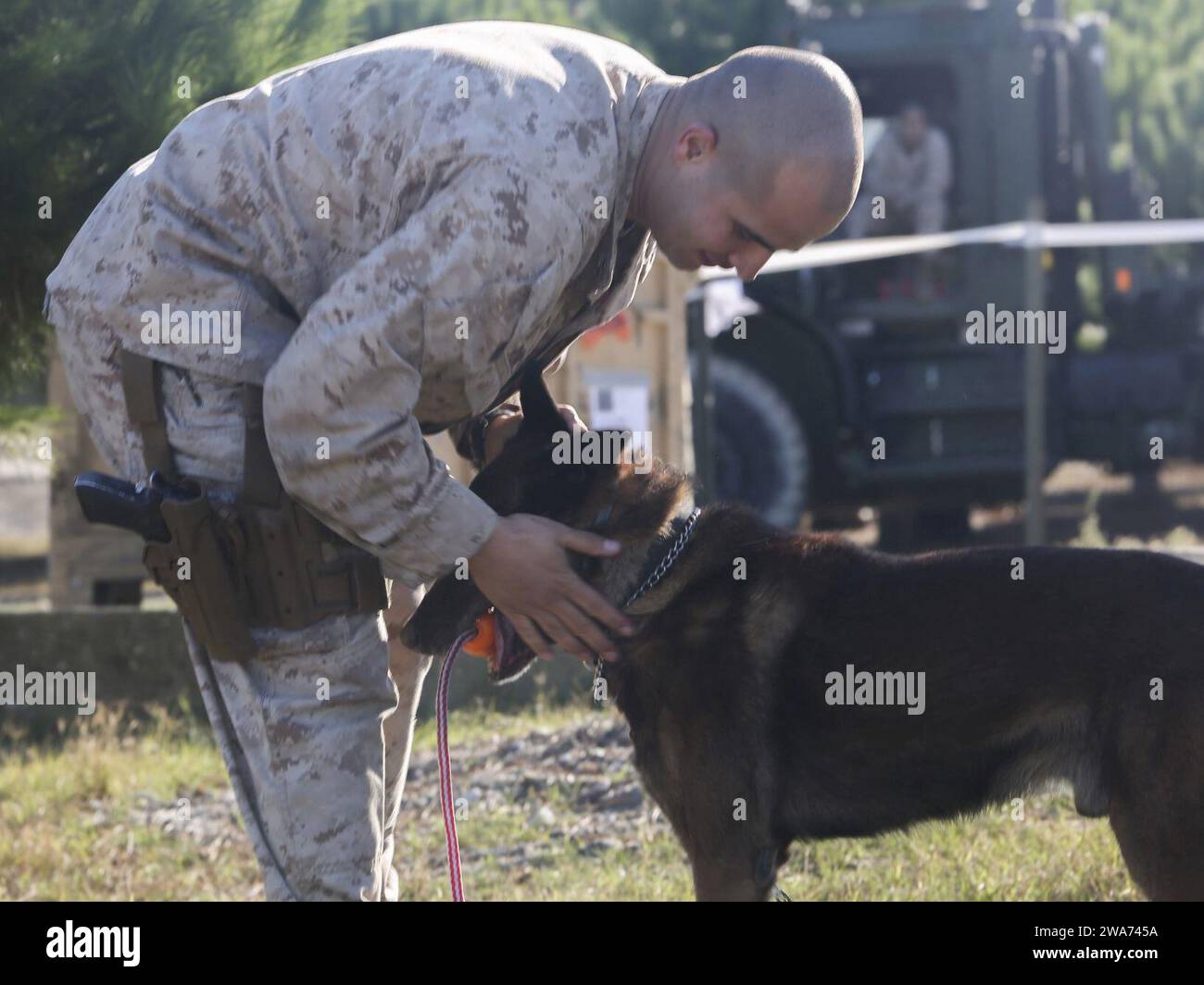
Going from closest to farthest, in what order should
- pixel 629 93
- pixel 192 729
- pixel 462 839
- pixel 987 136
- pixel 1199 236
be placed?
pixel 629 93 → pixel 462 839 → pixel 192 729 → pixel 1199 236 → pixel 987 136

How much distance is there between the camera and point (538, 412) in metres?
2.82

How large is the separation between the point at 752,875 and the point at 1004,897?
1112 mm

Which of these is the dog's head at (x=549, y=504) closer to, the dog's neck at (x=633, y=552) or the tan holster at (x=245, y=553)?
the dog's neck at (x=633, y=552)

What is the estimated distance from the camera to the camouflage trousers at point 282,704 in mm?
2537

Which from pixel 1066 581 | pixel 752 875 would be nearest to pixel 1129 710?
pixel 1066 581

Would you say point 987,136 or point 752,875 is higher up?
point 987,136

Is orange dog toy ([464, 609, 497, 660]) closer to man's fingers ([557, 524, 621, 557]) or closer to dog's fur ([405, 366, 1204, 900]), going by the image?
dog's fur ([405, 366, 1204, 900])

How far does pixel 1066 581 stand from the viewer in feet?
9.26

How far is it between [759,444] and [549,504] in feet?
17.9

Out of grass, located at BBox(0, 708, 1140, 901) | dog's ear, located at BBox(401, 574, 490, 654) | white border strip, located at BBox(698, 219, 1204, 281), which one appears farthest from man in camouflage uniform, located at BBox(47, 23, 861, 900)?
white border strip, located at BBox(698, 219, 1204, 281)
